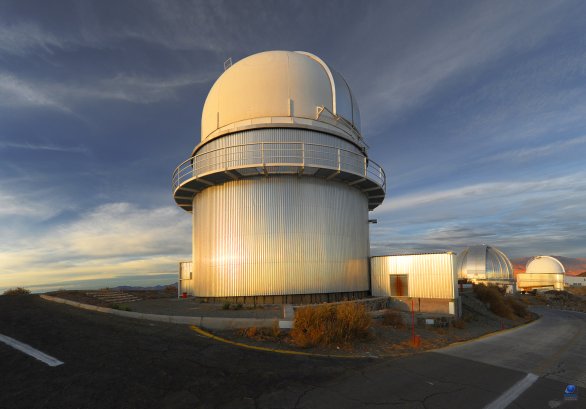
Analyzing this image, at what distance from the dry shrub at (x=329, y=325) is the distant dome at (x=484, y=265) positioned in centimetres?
3444

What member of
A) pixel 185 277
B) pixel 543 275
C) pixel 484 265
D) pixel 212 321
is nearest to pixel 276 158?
pixel 212 321

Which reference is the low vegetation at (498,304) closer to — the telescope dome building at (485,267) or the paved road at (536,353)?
the paved road at (536,353)

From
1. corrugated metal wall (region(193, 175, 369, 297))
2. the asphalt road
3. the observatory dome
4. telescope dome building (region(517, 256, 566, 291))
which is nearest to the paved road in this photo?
the asphalt road

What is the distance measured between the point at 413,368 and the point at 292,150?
1109 cm

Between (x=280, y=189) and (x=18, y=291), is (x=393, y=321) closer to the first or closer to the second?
(x=280, y=189)

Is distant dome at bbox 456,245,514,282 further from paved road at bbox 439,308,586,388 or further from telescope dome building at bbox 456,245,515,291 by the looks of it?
paved road at bbox 439,308,586,388

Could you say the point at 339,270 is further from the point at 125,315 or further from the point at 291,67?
the point at 291,67

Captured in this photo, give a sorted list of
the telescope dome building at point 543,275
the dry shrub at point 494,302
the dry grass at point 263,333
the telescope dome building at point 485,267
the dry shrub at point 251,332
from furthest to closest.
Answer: the telescope dome building at point 543,275
the telescope dome building at point 485,267
the dry shrub at point 494,302
the dry shrub at point 251,332
the dry grass at point 263,333

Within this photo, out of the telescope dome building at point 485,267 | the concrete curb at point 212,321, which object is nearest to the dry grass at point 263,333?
the concrete curb at point 212,321

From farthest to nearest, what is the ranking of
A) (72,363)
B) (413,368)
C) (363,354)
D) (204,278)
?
(204,278) < (363,354) < (413,368) < (72,363)

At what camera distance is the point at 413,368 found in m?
7.38

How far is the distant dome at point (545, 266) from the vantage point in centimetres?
5756

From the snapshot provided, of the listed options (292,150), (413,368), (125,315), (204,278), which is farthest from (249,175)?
(413,368)

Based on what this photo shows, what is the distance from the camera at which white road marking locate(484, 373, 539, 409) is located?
538cm
